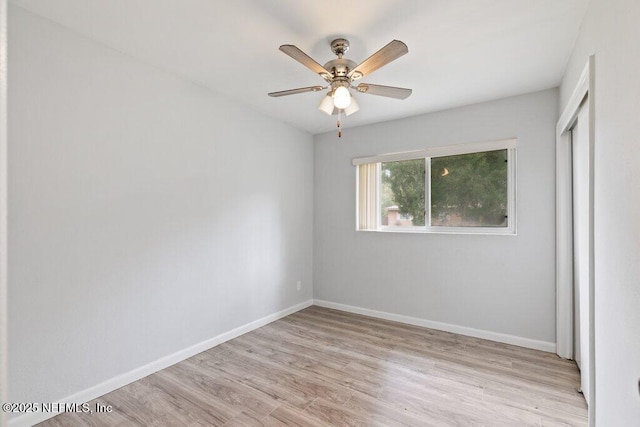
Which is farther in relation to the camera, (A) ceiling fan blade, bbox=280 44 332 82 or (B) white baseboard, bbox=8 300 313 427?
(B) white baseboard, bbox=8 300 313 427

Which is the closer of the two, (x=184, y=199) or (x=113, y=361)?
(x=113, y=361)

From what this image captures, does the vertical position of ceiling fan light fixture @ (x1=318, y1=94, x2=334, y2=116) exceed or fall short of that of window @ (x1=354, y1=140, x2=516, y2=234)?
it exceeds it

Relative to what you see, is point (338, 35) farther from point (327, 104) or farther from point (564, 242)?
point (564, 242)

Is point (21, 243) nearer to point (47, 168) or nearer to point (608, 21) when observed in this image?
point (47, 168)

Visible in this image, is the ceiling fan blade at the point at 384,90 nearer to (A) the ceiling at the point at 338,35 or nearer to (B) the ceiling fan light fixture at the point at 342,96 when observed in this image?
(B) the ceiling fan light fixture at the point at 342,96

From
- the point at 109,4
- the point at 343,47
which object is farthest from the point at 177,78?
the point at 343,47

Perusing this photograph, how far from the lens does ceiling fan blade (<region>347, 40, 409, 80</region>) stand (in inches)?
67.5

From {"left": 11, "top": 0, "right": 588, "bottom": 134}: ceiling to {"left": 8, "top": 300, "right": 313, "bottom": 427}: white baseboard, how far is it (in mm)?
2472

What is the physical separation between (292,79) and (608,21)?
2066 millimetres

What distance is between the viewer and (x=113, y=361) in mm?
2236

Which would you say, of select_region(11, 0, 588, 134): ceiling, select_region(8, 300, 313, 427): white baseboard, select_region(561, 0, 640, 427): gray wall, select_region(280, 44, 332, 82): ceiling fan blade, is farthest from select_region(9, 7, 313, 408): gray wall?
select_region(561, 0, 640, 427): gray wall

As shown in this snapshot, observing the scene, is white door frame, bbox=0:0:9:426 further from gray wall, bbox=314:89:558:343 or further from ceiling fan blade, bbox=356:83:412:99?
gray wall, bbox=314:89:558:343

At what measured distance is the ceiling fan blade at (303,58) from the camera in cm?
175

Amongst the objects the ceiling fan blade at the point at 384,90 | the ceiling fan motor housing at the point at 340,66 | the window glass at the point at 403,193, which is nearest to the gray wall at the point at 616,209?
the ceiling fan blade at the point at 384,90
